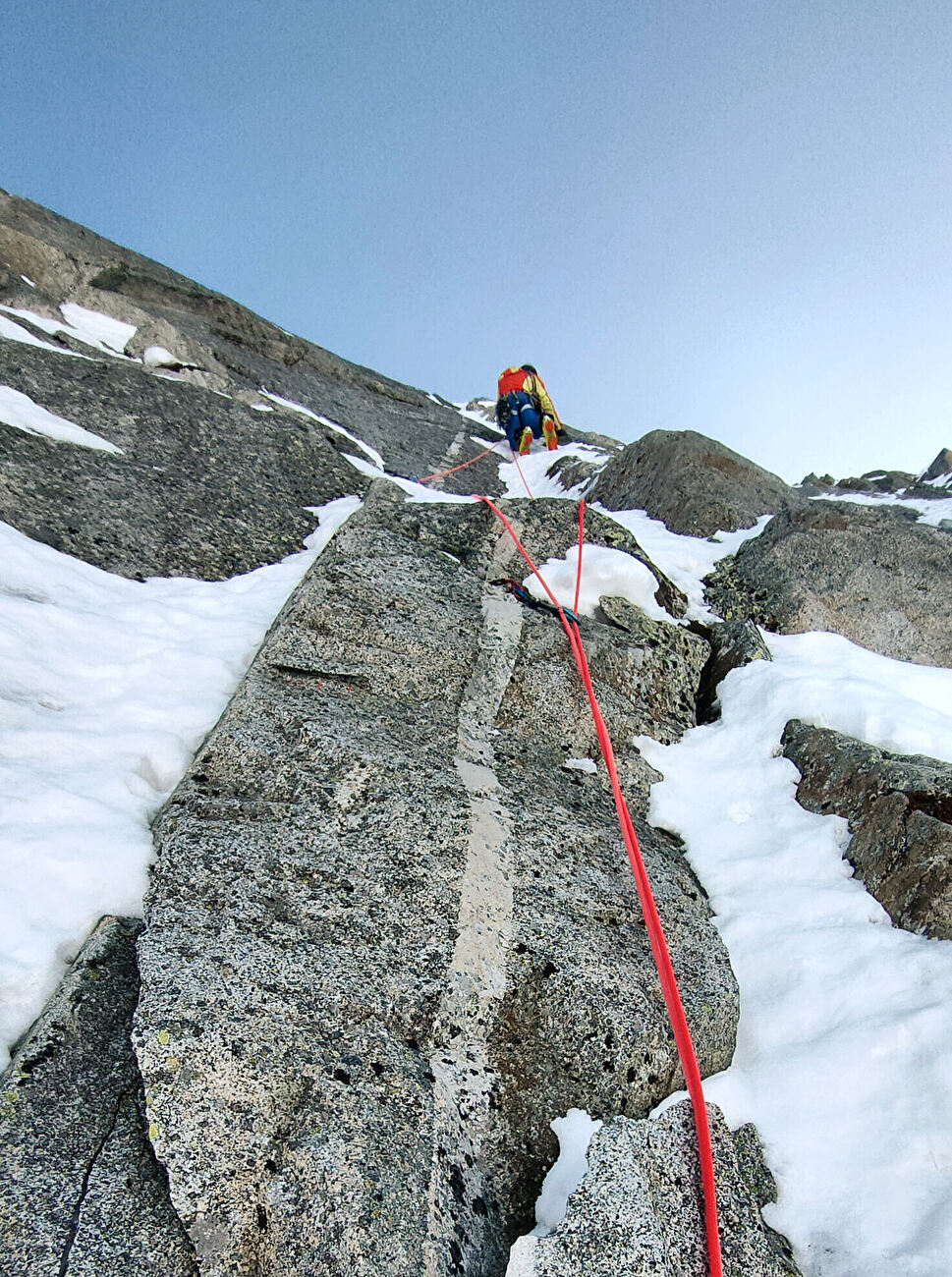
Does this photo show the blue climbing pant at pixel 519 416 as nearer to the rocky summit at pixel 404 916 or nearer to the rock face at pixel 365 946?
the rocky summit at pixel 404 916

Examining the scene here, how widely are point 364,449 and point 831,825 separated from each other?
1149 cm

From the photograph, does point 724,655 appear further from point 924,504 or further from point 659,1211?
point 924,504

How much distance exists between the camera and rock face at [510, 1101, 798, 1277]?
225 cm

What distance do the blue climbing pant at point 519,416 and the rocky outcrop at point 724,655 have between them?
40.7ft

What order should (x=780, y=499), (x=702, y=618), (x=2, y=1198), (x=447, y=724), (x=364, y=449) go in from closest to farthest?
1. (x=2, y=1198)
2. (x=447, y=724)
3. (x=702, y=618)
4. (x=780, y=499)
5. (x=364, y=449)

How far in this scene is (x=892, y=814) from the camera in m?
4.19

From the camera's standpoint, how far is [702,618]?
7.54 m

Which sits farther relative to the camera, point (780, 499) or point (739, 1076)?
point (780, 499)

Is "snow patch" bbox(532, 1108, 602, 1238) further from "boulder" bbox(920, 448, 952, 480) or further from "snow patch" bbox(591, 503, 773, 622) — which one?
"boulder" bbox(920, 448, 952, 480)

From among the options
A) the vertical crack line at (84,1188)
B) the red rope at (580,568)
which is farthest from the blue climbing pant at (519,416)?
the vertical crack line at (84,1188)

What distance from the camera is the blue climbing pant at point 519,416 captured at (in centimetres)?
1789

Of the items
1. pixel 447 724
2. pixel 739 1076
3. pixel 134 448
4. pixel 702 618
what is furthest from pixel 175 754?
pixel 702 618

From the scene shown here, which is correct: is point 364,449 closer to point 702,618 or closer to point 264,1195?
point 702,618

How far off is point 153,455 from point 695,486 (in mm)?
7665
